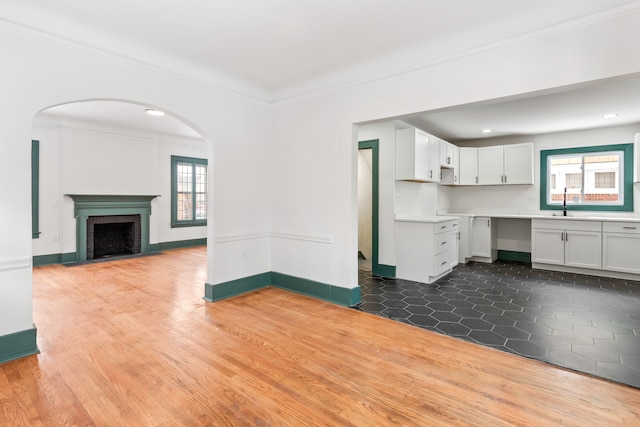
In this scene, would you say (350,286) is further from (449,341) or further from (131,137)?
(131,137)

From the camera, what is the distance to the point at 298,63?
339cm

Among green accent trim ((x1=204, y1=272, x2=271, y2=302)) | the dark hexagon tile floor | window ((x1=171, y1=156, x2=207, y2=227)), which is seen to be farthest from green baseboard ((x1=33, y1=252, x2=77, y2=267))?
the dark hexagon tile floor

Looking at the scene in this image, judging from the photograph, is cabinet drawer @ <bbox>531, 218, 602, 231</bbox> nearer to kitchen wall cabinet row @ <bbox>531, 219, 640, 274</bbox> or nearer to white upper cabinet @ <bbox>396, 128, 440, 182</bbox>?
kitchen wall cabinet row @ <bbox>531, 219, 640, 274</bbox>

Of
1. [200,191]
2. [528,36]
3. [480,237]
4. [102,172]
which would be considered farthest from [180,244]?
[528,36]

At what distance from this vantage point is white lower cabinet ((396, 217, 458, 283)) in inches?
Answer: 179

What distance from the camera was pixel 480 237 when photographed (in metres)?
6.19

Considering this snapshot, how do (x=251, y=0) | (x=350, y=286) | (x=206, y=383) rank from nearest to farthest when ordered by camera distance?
1. (x=206, y=383)
2. (x=251, y=0)
3. (x=350, y=286)

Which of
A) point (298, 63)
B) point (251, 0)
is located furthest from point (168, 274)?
point (251, 0)

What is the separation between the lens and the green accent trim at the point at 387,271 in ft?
16.1

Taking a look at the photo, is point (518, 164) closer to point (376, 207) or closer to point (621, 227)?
point (621, 227)

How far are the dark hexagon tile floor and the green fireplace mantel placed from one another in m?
4.99

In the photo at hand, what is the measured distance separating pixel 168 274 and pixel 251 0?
4274 millimetres

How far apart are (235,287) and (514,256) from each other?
554 cm

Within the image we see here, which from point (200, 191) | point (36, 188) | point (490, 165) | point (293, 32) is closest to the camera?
point (293, 32)
